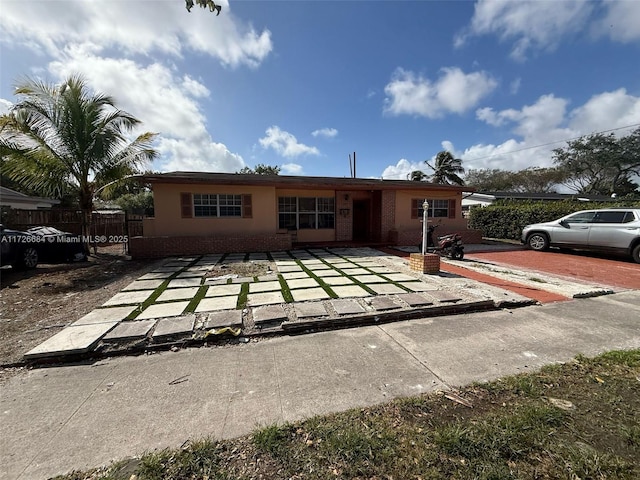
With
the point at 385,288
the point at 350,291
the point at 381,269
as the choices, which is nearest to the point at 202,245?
the point at 381,269

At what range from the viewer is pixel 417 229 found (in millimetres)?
12109

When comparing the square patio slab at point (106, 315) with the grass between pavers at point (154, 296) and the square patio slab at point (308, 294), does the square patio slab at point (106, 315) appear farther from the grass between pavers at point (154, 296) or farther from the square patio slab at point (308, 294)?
the square patio slab at point (308, 294)

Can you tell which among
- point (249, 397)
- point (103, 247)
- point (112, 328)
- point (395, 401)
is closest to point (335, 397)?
point (395, 401)

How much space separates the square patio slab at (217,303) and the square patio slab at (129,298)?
1122 mm

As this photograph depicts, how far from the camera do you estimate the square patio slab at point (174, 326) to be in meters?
3.37

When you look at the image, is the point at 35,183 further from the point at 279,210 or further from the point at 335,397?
the point at 335,397

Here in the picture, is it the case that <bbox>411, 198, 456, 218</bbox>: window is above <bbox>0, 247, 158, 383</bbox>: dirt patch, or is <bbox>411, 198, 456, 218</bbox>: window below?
above

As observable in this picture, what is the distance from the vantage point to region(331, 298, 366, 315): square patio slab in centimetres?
403

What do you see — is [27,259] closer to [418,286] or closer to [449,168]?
[418,286]

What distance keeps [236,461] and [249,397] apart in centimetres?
64

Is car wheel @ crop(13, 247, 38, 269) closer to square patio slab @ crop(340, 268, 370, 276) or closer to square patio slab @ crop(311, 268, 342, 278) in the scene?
square patio slab @ crop(311, 268, 342, 278)

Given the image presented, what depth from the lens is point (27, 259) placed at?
7.42m

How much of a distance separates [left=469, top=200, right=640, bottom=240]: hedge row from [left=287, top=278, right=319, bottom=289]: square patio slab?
12.4 m

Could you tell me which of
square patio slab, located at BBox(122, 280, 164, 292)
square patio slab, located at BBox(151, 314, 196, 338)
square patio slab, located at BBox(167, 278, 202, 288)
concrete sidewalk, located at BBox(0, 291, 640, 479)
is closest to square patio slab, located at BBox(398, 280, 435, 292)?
concrete sidewalk, located at BBox(0, 291, 640, 479)
